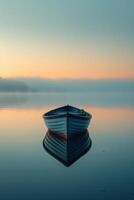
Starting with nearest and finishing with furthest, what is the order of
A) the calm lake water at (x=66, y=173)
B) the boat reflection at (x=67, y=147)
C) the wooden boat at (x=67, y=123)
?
the calm lake water at (x=66, y=173)
the boat reflection at (x=67, y=147)
the wooden boat at (x=67, y=123)

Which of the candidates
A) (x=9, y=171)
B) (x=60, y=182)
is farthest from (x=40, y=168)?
(x=60, y=182)

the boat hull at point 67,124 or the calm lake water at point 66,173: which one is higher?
the boat hull at point 67,124

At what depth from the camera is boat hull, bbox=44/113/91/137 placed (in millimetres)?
26906

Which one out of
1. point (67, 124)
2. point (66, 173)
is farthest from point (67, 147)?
point (66, 173)

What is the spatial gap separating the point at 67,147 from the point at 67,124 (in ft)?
10.3

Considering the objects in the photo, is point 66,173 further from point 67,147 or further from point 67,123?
point 67,123

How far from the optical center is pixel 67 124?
1053 inches

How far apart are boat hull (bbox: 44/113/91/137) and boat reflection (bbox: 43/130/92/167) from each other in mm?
519

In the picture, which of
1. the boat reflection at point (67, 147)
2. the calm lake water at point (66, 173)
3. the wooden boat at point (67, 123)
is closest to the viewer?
the calm lake water at point (66, 173)

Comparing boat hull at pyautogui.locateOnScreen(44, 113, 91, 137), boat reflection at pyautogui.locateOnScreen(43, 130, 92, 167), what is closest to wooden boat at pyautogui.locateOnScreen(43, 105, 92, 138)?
boat hull at pyautogui.locateOnScreen(44, 113, 91, 137)

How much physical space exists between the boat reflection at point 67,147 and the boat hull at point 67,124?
519 millimetres

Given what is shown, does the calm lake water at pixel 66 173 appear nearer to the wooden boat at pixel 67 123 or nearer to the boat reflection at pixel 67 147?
the boat reflection at pixel 67 147

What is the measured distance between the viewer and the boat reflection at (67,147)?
67.4 feet

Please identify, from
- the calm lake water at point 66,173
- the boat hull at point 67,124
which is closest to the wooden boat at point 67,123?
the boat hull at point 67,124
